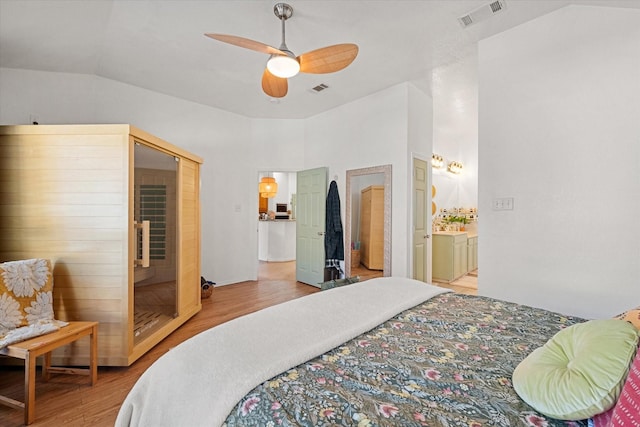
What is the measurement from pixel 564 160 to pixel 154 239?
3382mm

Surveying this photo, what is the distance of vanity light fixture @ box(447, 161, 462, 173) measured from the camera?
19.6ft

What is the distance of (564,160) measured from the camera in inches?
86.9

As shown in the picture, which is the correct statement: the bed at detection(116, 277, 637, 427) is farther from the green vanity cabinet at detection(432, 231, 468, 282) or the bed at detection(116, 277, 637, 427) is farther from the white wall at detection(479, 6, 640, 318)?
the green vanity cabinet at detection(432, 231, 468, 282)

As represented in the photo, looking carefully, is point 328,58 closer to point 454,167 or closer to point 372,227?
point 372,227

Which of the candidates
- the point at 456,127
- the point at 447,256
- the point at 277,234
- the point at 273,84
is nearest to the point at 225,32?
the point at 273,84

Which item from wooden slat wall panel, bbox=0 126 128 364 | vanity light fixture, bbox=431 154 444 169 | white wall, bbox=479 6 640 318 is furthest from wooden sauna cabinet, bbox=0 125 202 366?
vanity light fixture, bbox=431 154 444 169

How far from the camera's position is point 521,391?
2.68 ft

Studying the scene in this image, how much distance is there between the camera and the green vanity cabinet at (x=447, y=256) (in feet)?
15.1

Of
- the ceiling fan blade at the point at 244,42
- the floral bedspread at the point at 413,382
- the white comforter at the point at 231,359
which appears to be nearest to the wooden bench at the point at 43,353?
the white comforter at the point at 231,359

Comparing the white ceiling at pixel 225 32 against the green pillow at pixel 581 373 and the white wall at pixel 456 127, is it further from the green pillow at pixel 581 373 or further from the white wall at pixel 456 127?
the green pillow at pixel 581 373

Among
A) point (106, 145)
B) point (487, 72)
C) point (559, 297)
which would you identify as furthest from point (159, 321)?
point (487, 72)

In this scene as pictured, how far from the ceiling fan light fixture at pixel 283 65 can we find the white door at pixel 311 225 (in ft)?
8.09

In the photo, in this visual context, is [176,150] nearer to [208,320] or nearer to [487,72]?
Answer: [208,320]

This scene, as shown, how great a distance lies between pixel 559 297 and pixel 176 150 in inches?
139
